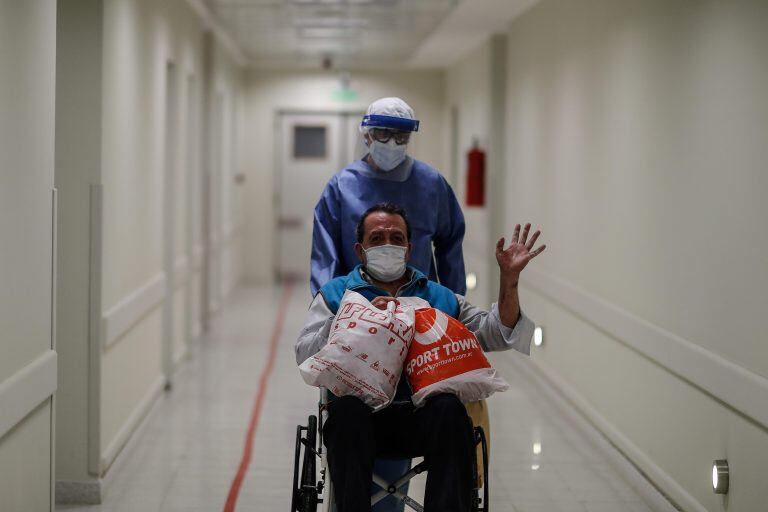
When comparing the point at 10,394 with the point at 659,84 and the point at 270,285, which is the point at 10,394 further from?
the point at 270,285

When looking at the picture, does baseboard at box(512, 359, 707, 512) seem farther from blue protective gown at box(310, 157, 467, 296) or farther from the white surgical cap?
the white surgical cap

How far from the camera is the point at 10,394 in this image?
10.3 ft

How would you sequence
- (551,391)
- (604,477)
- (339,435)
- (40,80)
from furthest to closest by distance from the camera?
(551,391) < (604,477) < (40,80) < (339,435)

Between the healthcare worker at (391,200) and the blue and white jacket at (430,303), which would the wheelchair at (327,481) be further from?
the healthcare worker at (391,200)

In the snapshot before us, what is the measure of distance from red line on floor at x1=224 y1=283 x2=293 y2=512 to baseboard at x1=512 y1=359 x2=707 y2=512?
1790 millimetres

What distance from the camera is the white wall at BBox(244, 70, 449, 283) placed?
1367cm

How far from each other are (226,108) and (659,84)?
760 centimetres

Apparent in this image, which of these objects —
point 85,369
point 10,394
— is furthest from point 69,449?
point 10,394

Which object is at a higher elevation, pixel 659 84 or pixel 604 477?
pixel 659 84

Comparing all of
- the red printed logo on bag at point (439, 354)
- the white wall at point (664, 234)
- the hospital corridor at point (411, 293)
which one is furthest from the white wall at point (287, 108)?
the red printed logo on bag at point (439, 354)

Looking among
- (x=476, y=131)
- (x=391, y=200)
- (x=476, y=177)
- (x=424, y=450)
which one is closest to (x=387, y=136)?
(x=391, y=200)

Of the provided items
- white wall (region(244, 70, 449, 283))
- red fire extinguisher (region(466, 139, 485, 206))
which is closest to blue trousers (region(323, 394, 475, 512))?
red fire extinguisher (region(466, 139, 485, 206))

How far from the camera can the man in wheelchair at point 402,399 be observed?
2861 mm

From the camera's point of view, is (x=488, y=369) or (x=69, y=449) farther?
(x=69, y=449)
